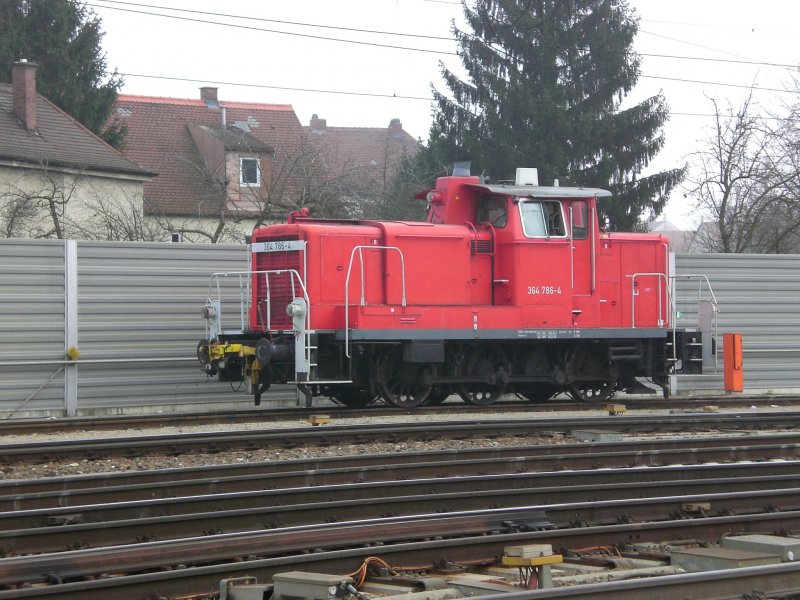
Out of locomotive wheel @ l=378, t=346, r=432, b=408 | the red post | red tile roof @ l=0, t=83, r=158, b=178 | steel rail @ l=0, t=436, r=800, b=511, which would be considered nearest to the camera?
steel rail @ l=0, t=436, r=800, b=511

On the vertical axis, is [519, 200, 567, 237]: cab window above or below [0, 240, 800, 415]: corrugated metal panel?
above

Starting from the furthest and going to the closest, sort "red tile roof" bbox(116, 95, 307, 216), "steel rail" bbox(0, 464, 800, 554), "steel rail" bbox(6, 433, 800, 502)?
"red tile roof" bbox(116, 95, 307, 216)
"steel rail" bbox(6, 433, 800, 502)
"steel rail" bbox(0, 464, 800, 554)

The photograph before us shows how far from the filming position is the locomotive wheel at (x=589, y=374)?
53.9 feet

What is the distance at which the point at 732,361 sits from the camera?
58.9ft

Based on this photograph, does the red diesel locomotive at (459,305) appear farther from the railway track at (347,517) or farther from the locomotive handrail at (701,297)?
the railway track at (347,517)

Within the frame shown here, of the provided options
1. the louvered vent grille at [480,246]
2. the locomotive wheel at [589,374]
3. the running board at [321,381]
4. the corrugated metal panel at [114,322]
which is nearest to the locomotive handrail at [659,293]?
the locomotive wheel at [589,374]

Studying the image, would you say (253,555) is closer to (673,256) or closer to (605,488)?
(605,488)

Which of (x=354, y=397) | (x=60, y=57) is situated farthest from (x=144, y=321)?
(x=60, y=57)

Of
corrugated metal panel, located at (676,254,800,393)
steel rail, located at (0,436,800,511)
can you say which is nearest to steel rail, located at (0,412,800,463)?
steel rail, located at (0,436,800,511)

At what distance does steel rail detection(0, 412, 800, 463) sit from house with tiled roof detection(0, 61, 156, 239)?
15.5m

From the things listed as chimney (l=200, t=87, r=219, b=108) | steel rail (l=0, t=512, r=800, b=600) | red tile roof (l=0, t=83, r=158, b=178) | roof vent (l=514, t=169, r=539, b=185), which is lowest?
steel rail (l=0, t=512, r=800, b=600)

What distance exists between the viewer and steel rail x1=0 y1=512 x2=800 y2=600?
550 cm

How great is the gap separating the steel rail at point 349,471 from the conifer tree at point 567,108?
22.1 m

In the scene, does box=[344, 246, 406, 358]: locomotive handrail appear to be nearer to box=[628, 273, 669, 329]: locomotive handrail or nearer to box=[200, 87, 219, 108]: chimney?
box=[628, 273, 669, 329]: locomotive handrail
